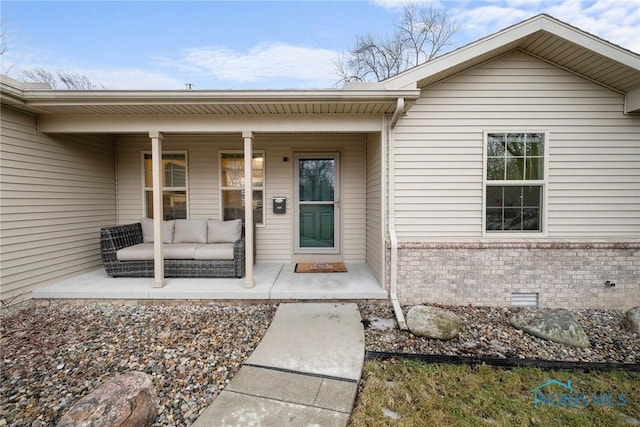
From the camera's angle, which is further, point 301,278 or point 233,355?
point 301,278

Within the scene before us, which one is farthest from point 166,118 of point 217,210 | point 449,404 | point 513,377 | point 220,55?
point 220,55

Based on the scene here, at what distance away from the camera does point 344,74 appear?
1147 cm

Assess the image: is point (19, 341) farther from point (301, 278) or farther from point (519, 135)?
point (519, 135)

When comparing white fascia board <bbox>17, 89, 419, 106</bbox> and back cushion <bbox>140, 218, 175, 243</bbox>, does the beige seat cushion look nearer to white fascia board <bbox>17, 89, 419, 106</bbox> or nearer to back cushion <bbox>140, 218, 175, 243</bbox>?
back cushion <bbox>140, 218, 175, 243</bbox>

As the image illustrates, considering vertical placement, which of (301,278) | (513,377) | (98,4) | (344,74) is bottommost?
(513,377)

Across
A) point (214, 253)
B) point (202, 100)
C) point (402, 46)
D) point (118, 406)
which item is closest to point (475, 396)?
point (118, 406)

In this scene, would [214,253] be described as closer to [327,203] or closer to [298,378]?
[327,203]

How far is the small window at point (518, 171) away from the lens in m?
4.00

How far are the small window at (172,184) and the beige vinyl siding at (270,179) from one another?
0.36 ft

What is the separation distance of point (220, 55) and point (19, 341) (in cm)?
933

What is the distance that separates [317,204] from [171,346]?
11.1 ft

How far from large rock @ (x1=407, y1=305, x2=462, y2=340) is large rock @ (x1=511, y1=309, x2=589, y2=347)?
781mm

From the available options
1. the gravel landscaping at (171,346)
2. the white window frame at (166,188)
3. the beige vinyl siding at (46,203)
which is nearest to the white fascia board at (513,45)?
the gravel landscaping at (171,346)

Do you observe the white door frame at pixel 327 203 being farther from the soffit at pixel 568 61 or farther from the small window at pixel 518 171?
the small window at pixel 518 171
